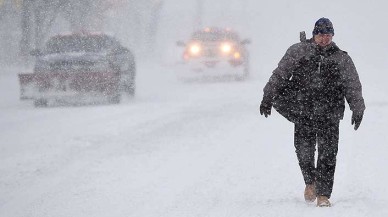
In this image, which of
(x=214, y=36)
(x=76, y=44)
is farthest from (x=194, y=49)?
(x=76, y=44)

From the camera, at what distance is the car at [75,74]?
1541cm

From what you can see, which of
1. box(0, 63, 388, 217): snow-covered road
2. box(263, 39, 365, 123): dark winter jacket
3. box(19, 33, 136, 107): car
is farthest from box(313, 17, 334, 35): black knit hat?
box(19, 33, 136, 107): car

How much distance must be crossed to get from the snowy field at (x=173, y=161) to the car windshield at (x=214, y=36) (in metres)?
5.00

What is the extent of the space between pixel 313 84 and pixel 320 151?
0.56 metres

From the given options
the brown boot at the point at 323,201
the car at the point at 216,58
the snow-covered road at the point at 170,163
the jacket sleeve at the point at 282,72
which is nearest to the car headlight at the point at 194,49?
the car at the point at 216,58

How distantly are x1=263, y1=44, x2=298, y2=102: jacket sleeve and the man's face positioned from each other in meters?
0.18

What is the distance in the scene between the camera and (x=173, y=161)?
8.88 metres

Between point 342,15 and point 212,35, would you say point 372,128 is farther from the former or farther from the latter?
point 342,15

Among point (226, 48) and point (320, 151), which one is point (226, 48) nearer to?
point (226, 48)

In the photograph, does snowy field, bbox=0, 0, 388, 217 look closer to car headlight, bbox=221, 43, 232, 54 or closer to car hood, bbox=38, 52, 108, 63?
car hood, bbox=38, 52, 108, 63

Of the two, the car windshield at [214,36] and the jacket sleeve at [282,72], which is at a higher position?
the jacket sleeve at [282,72]

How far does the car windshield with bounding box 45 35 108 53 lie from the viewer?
16.5m

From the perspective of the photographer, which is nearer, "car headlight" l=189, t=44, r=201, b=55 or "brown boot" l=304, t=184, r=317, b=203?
"brown boot" l=304, t=184, r=317, b=203

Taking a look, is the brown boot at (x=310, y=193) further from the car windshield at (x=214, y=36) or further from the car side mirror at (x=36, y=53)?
the car windshield at (x=214, y=36)
